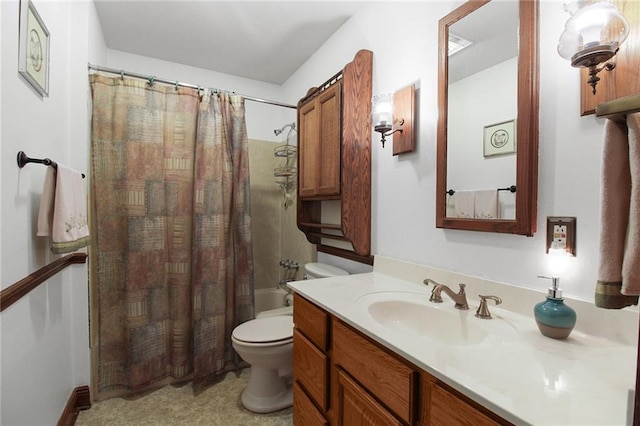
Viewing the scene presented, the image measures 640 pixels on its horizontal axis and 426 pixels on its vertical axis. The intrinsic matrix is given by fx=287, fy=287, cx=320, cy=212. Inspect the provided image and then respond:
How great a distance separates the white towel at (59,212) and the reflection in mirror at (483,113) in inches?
63.4

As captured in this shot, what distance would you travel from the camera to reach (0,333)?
868mm

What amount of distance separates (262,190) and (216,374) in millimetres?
1628

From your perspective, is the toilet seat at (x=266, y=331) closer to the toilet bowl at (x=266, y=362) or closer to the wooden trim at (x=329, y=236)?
the toilet bowl at (x=266, y=362)

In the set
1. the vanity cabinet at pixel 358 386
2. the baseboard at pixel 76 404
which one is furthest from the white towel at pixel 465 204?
the baseboard at pixel 76 404

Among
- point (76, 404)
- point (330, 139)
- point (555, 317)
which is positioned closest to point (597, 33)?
point (555, 317)

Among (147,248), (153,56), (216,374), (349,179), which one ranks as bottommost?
(216,374)

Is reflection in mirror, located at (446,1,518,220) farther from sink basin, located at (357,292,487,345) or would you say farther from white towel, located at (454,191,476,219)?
sink basin, located at (357,292,487,345)

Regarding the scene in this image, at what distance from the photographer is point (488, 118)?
1118mm

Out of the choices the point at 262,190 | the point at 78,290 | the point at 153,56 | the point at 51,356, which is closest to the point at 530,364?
the point at 51,356

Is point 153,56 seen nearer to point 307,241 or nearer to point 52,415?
point 307,241

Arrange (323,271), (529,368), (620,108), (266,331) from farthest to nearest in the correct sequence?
(323,271)
(266,331)
(529,368)
(620,108)

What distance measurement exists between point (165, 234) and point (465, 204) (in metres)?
1.84

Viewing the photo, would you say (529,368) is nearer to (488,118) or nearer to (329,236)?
(488,118)

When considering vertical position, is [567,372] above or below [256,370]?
above
